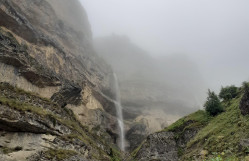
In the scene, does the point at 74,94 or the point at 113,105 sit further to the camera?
the point at 113,105

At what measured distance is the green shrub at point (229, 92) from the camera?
3700cm

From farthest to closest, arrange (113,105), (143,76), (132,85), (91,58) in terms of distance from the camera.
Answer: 1. (143,76)
2. (132,85)
3. (91,58)
4. (113,105)

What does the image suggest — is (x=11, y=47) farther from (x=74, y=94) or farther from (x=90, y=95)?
(x=90, y=95)

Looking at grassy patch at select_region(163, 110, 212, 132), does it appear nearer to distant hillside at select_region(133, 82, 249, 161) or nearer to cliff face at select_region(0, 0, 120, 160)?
distant hillside at select_region(133, 82, 249, 161)

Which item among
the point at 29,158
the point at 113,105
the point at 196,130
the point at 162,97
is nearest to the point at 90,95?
the point at 113,105

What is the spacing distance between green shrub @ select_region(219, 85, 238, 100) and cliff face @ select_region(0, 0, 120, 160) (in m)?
21.6

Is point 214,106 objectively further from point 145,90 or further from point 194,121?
point 145,90

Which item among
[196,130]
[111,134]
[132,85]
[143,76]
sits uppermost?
[143,76]

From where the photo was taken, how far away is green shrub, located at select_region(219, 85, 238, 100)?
121 ft

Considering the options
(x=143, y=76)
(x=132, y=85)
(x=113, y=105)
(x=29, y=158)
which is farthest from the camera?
(x=143, y=76)

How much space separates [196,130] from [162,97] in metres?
73.5

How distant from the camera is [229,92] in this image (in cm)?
3772

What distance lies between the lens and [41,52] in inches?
1983

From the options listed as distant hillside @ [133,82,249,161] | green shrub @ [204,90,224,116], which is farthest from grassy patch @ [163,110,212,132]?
green shrub @ [204,90,224,116]
